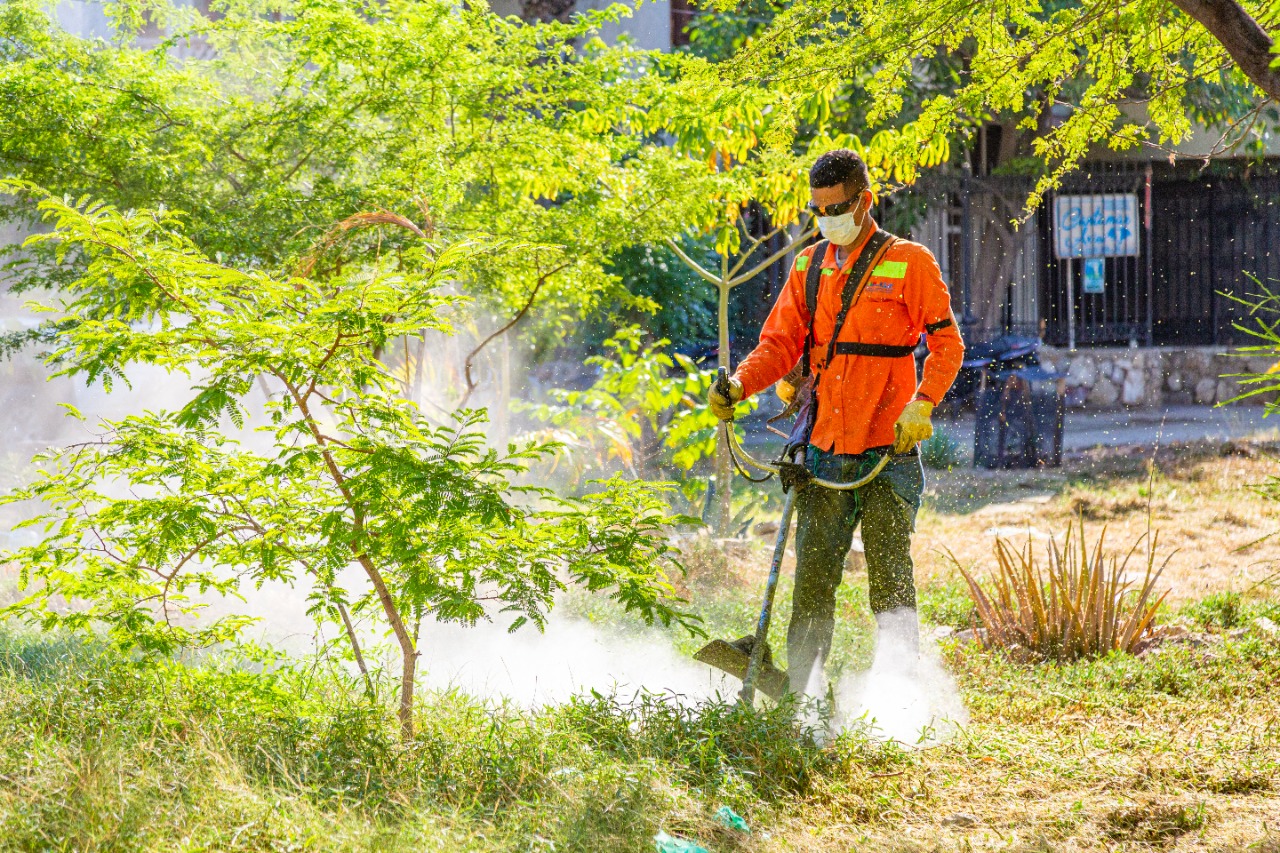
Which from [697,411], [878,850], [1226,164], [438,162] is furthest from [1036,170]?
[878,850]

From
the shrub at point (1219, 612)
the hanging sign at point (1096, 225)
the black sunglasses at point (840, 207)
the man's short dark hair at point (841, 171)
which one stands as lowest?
the shrub at point (1219, 612)

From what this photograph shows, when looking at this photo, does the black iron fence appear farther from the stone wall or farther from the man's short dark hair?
the man's short dark hair

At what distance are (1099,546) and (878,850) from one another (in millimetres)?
2941

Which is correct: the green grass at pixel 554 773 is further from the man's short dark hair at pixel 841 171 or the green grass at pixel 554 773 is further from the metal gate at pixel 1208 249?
the metal gate at pixel 1208 249

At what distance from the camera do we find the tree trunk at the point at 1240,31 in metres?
3.72

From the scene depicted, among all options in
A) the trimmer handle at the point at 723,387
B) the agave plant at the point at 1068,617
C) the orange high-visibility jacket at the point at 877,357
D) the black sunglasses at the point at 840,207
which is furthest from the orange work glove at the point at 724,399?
the agave plant at the point at 1068,617

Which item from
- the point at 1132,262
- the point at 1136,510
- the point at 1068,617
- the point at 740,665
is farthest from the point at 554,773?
the point at 1132,262

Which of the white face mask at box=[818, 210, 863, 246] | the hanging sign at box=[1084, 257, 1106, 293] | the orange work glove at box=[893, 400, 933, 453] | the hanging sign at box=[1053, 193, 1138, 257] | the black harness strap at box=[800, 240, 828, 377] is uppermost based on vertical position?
the hanging sign at box=[1053, 193, 1138, 257]

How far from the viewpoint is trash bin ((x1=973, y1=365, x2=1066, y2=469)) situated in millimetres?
11773

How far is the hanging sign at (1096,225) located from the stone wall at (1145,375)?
4.54 feet

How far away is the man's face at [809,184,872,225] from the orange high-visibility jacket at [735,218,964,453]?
7 cm

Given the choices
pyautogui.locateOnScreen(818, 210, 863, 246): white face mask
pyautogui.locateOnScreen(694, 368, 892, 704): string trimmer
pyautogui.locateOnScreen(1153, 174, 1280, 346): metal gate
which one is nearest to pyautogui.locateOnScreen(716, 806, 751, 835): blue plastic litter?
pyautogui.locateOnScreen(694, 368, 892, 704): string trimmer

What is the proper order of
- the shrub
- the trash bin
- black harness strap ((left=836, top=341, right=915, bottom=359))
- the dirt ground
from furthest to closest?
the trash bin
the dirt ground
the shrub
black harness strap ((left=836, top=341, right=915, bottom=359))

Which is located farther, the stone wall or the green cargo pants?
the stone wall
